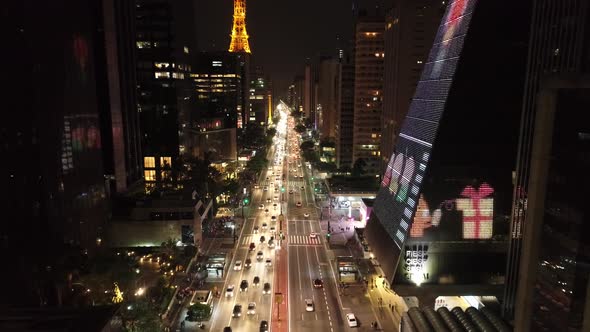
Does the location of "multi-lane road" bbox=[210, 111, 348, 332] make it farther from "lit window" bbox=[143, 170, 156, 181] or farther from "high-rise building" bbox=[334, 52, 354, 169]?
"high-rise building" bbox=[334, 52, 354, 169]

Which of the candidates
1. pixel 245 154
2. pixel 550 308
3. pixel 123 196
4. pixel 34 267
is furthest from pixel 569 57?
pixel 245 154

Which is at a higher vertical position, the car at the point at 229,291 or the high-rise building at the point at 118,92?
the high-rise building at the point at 118,92

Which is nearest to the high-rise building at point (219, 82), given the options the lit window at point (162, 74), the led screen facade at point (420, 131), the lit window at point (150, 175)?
the lit window at point (162, 74)

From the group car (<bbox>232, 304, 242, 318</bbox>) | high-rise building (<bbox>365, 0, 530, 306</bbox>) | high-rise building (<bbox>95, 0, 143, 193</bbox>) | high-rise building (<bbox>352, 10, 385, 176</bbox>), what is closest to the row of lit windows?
high-rise building (<bbox>95, 0, 143, 193</bbox>)

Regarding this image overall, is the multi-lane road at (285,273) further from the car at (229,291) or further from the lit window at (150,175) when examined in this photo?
the lit window at (150,175)

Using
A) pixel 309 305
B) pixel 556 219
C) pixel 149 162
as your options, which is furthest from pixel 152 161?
pixel 556 219

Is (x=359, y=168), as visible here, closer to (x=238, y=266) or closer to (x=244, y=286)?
(x=238, y=266)
